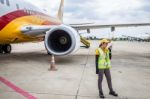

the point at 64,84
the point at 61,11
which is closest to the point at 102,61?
the point at 64,84

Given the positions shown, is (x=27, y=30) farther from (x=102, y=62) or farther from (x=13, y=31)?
(x=102, y=62)

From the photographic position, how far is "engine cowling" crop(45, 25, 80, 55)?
11.7 meters

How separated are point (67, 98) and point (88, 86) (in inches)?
55.3

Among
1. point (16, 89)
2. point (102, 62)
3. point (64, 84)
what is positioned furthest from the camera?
point (64, 84)

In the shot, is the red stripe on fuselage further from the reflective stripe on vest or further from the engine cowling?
the reflective stripe on vest

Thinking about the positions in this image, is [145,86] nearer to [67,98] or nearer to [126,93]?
[126,93]

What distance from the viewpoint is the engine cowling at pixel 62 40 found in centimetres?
1170

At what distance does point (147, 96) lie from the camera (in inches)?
252

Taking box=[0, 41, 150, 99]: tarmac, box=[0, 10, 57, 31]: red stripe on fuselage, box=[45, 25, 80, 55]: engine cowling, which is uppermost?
box=[0, 10, 57, 31]: red stripe on fuselage

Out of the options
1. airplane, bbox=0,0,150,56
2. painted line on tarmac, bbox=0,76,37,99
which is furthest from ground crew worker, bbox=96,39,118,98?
airplane, bbox=0,0,150,56

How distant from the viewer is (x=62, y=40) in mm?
12852

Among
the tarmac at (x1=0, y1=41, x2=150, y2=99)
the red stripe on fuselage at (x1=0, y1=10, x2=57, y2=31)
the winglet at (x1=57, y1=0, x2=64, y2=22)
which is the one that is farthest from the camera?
the winglet at (x1=57, y1=0, x2=64, y2=22)

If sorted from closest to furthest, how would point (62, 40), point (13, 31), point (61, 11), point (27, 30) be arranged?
point (13, 31) → point (27, 30) → point (62, 40) → point (61, 11)

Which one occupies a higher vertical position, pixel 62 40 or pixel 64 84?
pixel 62 40
